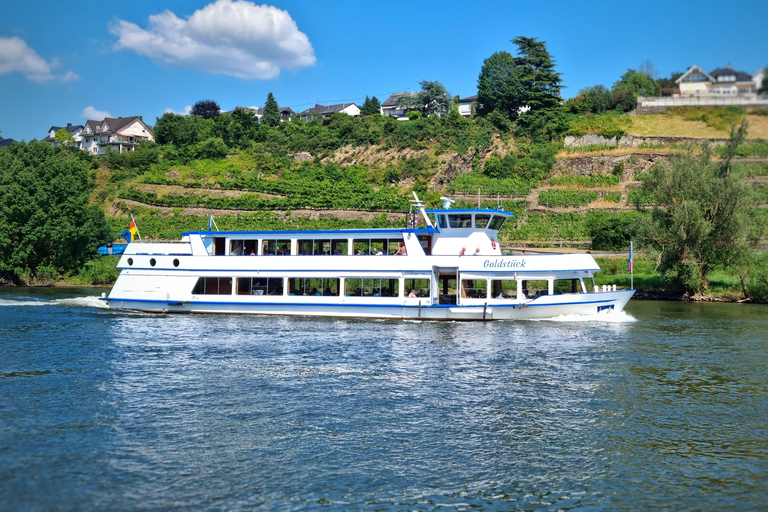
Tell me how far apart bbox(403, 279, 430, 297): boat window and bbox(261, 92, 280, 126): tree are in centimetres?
7509

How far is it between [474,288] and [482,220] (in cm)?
370

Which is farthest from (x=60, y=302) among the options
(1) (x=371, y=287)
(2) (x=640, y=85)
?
(2) (x=640, y=85)

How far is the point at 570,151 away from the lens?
7519 cm

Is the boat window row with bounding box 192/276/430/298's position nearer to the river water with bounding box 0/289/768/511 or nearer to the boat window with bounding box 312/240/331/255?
the boat window with bounding box 312/240/331/255

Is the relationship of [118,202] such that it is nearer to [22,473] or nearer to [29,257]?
[29,257]

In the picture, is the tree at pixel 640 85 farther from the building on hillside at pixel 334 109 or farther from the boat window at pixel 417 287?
the building on hillside at pixel 334 109

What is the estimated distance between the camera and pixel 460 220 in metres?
34.0

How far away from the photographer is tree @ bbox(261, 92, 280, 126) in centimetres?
10575

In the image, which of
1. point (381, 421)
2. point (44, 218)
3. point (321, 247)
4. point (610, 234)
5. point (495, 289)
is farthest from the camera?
point (610, 234)

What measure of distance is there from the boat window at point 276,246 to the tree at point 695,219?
941 inches

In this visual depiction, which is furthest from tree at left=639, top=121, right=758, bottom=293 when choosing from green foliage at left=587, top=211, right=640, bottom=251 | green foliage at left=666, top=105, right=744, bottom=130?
green foliage at left=666, top=105, right=744, bottom=130

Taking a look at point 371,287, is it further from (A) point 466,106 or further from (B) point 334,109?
(B) point 334,109

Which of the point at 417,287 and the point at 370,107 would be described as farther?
the point at 370,107

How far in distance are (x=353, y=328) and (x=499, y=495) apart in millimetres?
19148
